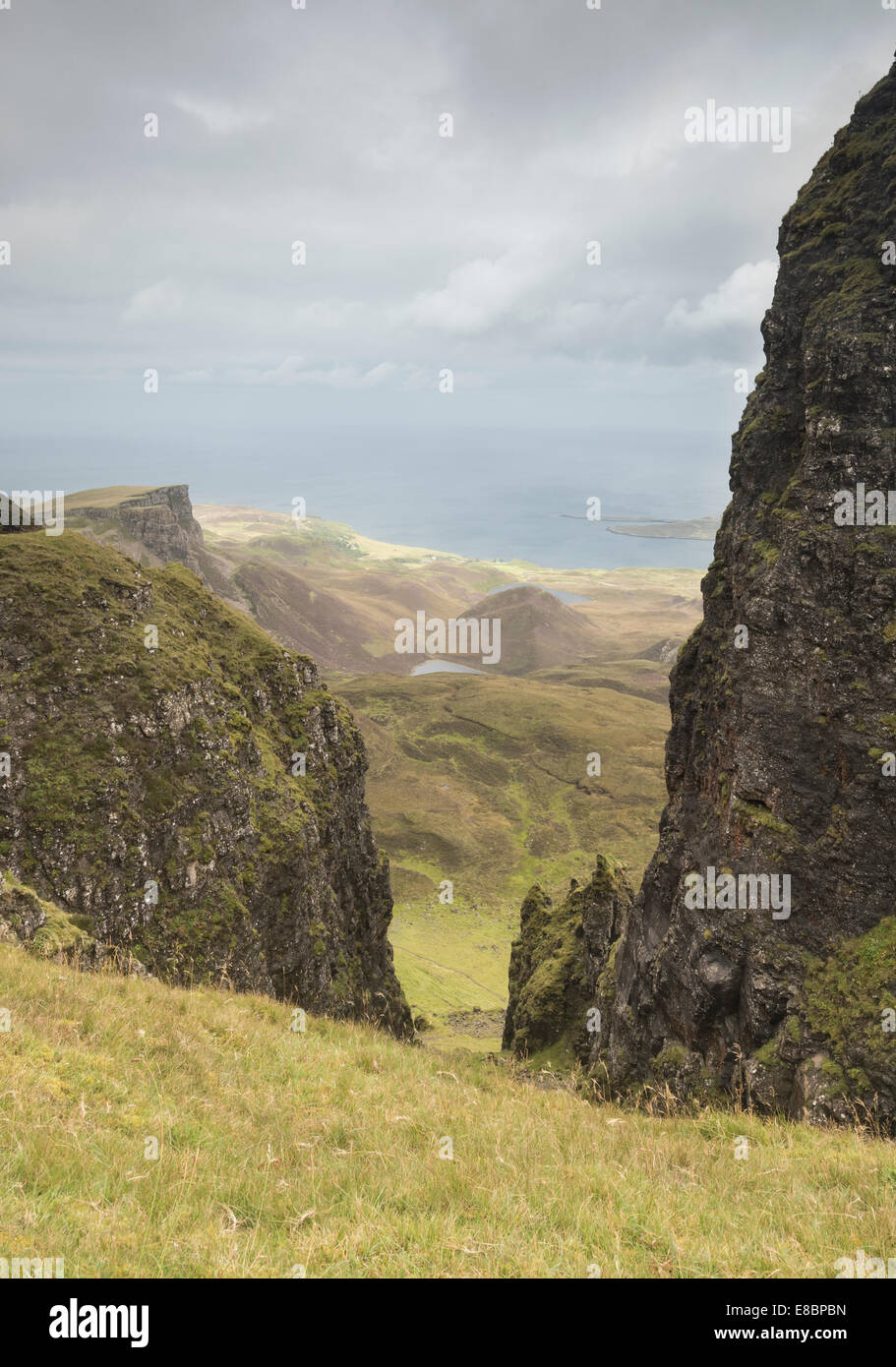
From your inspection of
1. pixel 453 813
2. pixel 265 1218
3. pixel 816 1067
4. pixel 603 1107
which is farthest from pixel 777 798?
pixel 453 813

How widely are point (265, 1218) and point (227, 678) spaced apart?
2746cm

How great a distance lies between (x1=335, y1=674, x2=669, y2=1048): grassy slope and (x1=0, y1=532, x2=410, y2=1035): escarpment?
2900 cm

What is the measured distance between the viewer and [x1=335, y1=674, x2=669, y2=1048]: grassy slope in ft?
270

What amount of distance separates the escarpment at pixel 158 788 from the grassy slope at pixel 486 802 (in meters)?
29.0

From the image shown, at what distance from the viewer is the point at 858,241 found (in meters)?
24.5

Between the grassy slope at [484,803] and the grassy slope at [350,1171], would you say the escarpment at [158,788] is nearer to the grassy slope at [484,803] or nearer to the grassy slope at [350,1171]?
the grassy slope at [350,1171]

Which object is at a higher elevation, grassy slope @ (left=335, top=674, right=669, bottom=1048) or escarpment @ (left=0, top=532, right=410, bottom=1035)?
escarpment @ (left=0, top=532, right=410, bottom=1035)

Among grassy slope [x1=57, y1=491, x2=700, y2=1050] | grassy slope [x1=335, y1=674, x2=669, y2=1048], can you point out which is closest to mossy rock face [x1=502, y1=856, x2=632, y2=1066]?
grassy slope [x1=57, y1=491, x2=700, y2=1050]

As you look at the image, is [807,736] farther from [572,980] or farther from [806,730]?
[572,980]

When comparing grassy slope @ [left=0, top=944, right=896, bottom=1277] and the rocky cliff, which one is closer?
grassy slope @ [left=0, top=944, right=896, bottom=1277]

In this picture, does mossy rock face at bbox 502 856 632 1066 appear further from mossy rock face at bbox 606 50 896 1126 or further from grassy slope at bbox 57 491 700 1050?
grassy slope at bbox 57 491 700 1050

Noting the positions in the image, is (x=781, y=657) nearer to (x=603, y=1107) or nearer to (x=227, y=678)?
(x=603, y=1107)

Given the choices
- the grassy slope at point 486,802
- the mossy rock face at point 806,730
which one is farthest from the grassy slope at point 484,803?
the mossy rock face at point 806,730
